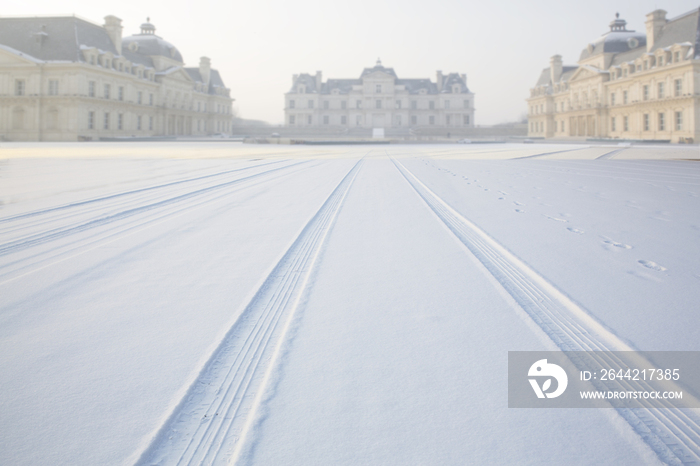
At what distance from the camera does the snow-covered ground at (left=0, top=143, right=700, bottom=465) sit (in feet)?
6.70

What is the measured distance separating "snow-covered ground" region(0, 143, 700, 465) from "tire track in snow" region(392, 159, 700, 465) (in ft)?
0.05

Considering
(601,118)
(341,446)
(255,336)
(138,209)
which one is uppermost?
(601,118)

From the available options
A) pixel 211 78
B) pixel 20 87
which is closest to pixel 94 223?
pixel 20 87

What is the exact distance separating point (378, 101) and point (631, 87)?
47324 mm

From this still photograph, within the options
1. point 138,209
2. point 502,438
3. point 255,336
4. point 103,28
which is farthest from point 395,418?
point 103,28

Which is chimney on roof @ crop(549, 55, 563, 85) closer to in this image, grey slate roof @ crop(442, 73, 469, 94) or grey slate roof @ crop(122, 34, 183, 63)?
grey slate roof @ crop(442, 73, 469, 94)

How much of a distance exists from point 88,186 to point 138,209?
373 cm

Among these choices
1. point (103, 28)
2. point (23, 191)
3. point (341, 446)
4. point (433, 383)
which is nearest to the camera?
point (341, 446)

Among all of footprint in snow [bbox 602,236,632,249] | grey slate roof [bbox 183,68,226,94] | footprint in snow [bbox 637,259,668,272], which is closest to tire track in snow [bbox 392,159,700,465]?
footprint in snow [bbox 637,259,668,272]

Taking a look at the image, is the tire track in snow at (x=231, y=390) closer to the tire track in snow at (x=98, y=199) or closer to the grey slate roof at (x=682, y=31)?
the tire track in snow at (x=98, y=199)

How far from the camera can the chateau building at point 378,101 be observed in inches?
3740

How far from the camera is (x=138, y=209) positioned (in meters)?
7.62

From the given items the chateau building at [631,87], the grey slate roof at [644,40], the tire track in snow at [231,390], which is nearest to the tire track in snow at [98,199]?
the tire track in snow at [231,390]

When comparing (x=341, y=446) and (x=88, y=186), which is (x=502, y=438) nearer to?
(x=341, y=446)
